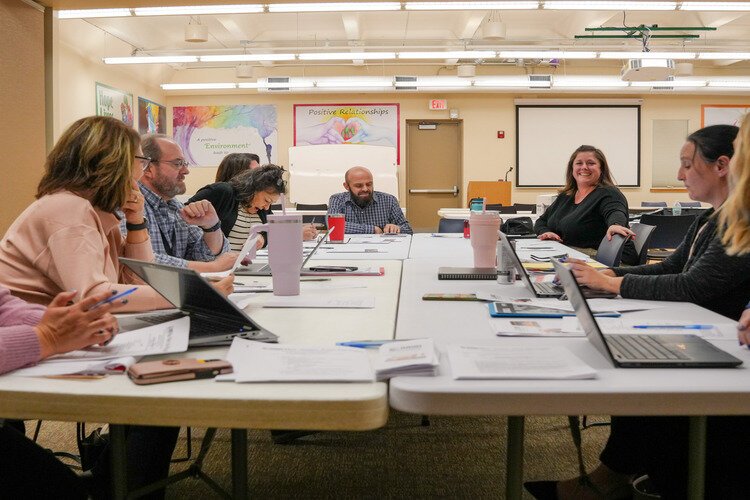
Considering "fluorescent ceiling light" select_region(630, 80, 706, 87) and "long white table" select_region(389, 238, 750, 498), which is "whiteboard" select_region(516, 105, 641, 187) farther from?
"long white table" select_region(389, 238, 750, 498)

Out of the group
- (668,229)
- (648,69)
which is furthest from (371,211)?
(648,69)

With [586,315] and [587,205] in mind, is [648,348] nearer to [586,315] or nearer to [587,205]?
[586,315]

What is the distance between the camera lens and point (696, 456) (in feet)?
3.61

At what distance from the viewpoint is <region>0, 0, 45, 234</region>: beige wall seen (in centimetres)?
476

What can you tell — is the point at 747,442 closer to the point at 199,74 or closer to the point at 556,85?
the point at 556,85

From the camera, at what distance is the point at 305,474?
2.41m

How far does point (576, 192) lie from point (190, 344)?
3802 mm

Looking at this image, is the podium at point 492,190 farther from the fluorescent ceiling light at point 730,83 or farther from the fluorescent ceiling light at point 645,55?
the fluorescent ceiling light at point 730,83

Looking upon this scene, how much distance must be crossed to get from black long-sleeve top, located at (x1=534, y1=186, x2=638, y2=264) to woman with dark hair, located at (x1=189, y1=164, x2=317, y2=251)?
64.6 inches

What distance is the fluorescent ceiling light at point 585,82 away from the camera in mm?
9943

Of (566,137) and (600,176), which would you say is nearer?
(600,176)

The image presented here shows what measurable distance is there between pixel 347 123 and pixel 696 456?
35.2 feet

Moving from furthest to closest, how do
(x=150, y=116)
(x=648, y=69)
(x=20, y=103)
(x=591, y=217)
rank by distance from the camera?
(x=150, y=116) < (x=648, y=69) < (x=20, y=103) < (x=591, y=217)

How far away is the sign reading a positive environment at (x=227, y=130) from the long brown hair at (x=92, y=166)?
985 cm
